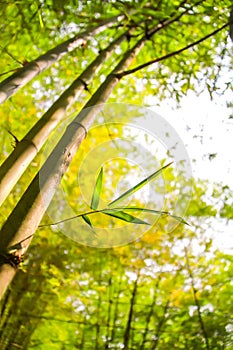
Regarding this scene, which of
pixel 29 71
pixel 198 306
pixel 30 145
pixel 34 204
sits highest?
pixel 198 306

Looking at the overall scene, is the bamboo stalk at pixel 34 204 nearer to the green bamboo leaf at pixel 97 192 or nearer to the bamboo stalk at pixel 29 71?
the green bamboo leaf at pixel 97 192

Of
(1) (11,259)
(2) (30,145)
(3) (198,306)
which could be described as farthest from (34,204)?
(3) (198,306)

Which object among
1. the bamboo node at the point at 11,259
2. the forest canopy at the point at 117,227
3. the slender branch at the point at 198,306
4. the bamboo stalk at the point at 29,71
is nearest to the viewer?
the bamboo node at the point at 11,259

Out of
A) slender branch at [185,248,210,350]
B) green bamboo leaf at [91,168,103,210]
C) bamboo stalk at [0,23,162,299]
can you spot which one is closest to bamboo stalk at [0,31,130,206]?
bamboo stalk at [0,23,162,299]

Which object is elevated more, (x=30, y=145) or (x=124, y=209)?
(x=30, y=145)

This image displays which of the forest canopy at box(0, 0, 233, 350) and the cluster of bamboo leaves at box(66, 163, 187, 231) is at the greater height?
the forest canopy at box(0, 0, 233, 350)

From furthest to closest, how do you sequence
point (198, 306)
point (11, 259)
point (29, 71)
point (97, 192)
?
point (198, 306), point (29, 71), point (97, 192), point (11, 259)

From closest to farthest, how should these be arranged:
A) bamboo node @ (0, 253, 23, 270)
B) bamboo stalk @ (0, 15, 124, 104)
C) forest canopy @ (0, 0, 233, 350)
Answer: bamboo node @ (0, 253, 23, 270) → bamboo stalk @ (0, 15, 124, 104) → forest canopy @ (0, 0, 233, 350)

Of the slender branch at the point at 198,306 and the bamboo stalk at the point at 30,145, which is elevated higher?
the slender branch at the point at 198,306

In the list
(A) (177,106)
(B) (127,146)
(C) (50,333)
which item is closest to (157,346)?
(C) (50,333)

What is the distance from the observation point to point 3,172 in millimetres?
736

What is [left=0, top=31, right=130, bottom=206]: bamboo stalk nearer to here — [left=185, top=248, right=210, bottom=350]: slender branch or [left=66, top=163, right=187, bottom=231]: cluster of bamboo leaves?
[left=66, top=163, right=187, bottom=231]: cluster of bamboo leaves

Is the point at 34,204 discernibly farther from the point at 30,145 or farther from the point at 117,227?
the point at 117,227

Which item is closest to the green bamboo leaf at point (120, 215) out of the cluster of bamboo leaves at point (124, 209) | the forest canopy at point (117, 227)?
the cluster of bamboo leaves at point (124, 209)
